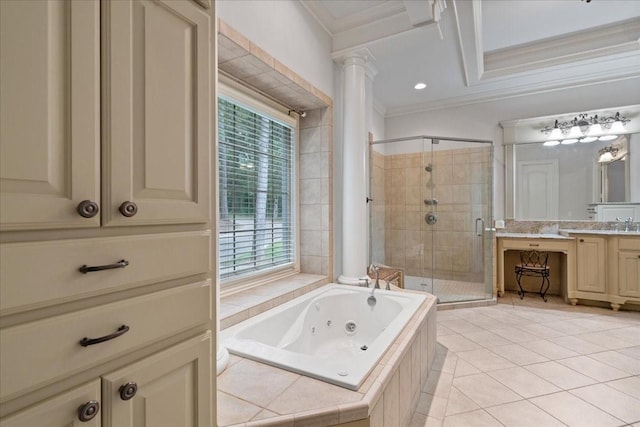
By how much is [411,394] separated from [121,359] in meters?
1.48

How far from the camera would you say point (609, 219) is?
3.66 metres

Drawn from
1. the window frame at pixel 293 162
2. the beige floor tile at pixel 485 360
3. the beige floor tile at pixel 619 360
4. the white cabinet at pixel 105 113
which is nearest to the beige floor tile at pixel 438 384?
the beige floor tile at pixel 485 360

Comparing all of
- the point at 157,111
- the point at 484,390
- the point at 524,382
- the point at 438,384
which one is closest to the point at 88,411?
the point at 157,111

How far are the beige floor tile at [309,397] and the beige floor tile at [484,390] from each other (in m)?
1.17

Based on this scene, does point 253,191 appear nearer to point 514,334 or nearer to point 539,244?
point 514,334

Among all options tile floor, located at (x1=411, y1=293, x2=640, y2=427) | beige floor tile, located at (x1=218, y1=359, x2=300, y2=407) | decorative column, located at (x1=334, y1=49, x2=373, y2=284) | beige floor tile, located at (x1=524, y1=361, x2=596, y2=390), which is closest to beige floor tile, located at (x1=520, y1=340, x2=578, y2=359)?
tile floor, located at (x1=411, y1=293, x2=640, y2=427)

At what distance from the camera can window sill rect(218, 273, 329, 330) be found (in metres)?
1.78

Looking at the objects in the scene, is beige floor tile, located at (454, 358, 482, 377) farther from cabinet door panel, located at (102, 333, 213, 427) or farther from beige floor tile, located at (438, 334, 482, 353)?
cabinet door panel, located at (102, 333, 213, 427)

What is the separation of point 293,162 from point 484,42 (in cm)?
250

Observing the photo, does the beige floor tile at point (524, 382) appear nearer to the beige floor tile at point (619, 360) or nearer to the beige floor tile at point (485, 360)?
the beige floor tile at point (485, 360)

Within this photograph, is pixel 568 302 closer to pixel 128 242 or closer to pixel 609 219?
pixel 609 219

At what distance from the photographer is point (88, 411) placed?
60 centimetres

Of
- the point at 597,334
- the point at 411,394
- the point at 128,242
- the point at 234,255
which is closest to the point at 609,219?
the point at 597,334

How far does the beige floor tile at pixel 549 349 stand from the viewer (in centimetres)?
235
